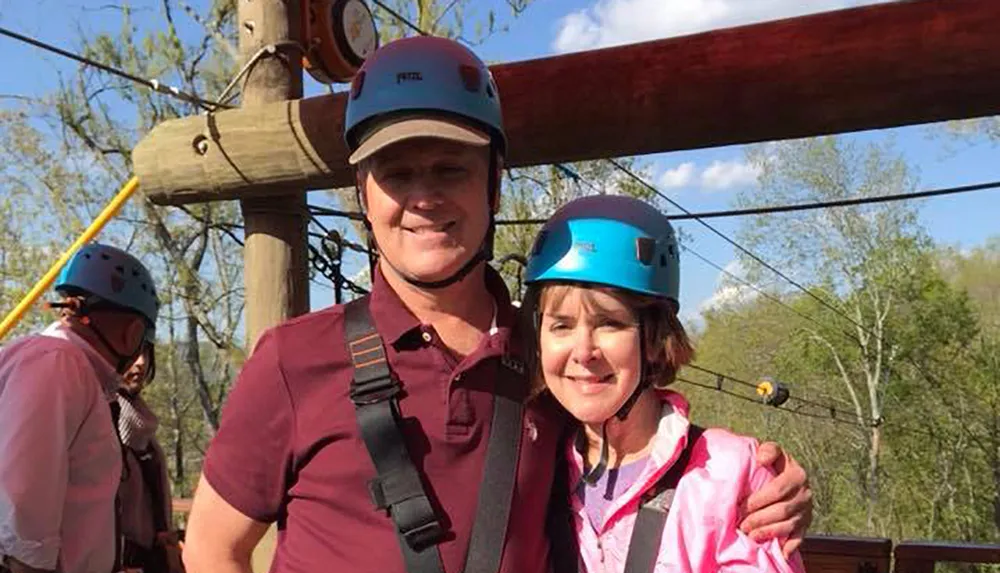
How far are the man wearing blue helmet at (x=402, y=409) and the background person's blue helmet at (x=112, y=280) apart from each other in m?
1.98

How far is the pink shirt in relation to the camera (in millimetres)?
2561

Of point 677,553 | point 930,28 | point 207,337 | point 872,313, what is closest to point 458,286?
point 677,553

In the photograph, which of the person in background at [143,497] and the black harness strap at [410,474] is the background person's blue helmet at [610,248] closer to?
the black harness strap at [410,474]

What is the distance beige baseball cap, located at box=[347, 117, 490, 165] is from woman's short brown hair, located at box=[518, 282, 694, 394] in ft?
1.18

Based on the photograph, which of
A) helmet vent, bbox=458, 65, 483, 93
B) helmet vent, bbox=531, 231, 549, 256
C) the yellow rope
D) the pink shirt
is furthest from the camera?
the yellow rope

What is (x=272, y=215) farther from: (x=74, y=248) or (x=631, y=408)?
(x=631, y=408)

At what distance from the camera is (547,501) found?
1.70 meters

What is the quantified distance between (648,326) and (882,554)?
1647 millimetres

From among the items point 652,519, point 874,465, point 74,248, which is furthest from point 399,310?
point 874,465

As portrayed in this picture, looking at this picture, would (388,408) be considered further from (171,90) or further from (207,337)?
(207,337)

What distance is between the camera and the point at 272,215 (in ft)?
9.80

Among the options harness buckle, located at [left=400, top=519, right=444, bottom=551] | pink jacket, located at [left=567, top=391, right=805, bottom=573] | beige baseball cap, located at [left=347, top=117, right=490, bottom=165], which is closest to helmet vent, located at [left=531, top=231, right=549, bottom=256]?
beige baseball cap, located at [left=347, top=117, right=490, bottom=165]

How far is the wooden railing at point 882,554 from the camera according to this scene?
2797 millimetres

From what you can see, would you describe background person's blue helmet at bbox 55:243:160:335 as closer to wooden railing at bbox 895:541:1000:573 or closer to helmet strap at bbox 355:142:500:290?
helmet strap at bbox 355:142:500:290
